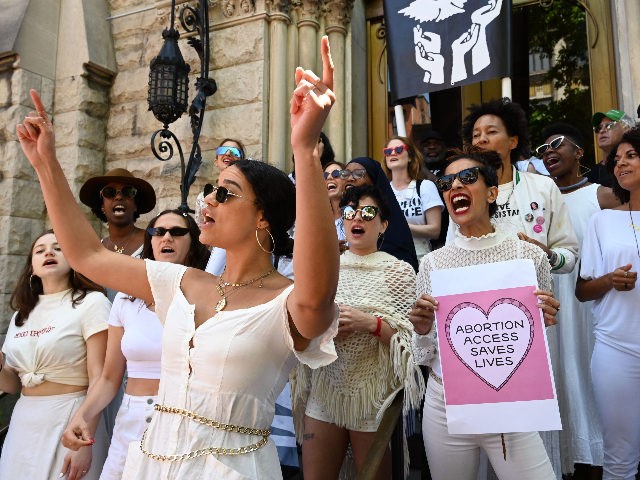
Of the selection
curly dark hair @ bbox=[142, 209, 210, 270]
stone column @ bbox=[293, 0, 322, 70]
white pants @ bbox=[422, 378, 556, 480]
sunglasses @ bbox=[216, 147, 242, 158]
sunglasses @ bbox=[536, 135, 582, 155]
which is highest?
stone column @ bbox=[293, 0, 322, 70]

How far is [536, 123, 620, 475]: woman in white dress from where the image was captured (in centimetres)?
344

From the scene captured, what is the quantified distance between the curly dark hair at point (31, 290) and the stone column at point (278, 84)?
8.16 feet

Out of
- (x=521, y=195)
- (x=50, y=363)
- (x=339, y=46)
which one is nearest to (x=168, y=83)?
(x=339, y=46)

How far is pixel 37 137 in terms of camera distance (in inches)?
78.0

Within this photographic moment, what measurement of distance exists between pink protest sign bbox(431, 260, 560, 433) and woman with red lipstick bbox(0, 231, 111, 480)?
1843 mm

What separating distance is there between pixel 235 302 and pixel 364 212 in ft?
4.78

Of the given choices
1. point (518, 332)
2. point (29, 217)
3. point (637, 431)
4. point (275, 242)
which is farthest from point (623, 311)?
point (29, 217)

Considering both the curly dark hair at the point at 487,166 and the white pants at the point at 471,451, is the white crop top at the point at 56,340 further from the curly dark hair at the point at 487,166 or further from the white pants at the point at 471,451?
the curly dark hair at the point at 487,166

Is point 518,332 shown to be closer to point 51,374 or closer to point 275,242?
point 275,242

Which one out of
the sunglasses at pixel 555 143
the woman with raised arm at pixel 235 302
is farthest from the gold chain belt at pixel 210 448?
the sunglasses at pixel 555 143

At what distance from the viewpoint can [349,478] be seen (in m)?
3.24

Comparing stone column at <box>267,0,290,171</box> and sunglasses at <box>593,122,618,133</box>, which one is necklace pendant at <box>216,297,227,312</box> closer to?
sunglasses at <box>593,122,618,133</box>

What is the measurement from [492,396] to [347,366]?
85 centimetres

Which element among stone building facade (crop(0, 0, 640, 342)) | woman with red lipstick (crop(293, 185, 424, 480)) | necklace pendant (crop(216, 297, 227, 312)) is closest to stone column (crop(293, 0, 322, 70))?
stone building facade (crop(0, 0, 640, 342))
